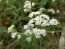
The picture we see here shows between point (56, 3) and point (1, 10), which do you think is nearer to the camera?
point (56, 3)

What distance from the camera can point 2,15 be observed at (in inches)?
110

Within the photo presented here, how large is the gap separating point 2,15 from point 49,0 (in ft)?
2.27

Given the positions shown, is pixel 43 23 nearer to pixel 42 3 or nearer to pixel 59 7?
pixel 42 3

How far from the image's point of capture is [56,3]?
8.64 ft

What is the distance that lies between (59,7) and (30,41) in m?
0.99

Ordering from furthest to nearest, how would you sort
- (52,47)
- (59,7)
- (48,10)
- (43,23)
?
(59,7) < (48,10) < (52,47) < (43,23)

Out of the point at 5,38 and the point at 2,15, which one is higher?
the point at 2,15

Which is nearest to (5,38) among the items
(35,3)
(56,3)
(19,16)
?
(19,16)

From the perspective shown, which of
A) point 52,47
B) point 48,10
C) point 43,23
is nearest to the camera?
point 43,23

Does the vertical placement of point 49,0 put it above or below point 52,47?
above

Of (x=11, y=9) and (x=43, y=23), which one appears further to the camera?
(x=11, y=9)

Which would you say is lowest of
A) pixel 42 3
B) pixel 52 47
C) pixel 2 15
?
pixel 52 47

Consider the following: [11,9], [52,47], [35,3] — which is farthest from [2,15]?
[52,47]

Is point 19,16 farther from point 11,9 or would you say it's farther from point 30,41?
point 30,41
